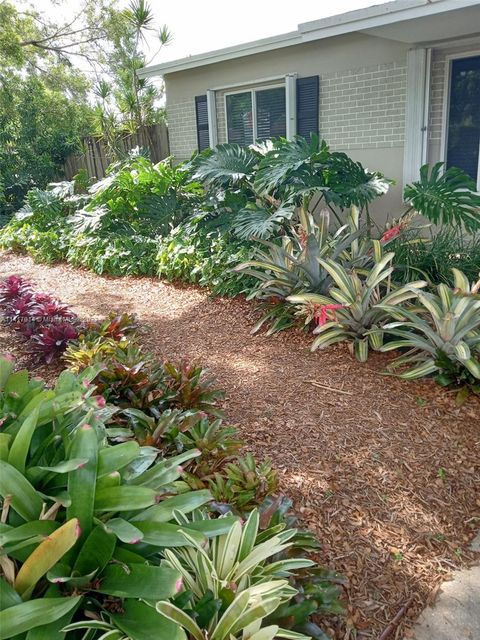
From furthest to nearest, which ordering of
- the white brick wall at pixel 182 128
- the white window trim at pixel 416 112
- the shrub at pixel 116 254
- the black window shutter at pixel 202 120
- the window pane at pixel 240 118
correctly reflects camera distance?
the white brick wall at pixel 182 128
the black window shutter at pixel 202 120
the window pane at pixel 240 118
the shrub at pixel 116 254
the white window trim at pixel 416 112

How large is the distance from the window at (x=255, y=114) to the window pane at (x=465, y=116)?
249 cm

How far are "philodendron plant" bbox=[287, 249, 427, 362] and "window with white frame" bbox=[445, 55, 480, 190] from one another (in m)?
2.70


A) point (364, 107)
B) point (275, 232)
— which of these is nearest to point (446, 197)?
point (275, 232)

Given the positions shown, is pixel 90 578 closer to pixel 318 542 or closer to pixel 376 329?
pixel 318 542

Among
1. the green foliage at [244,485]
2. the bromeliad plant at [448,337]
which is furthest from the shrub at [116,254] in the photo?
the green foliage at [244,485]

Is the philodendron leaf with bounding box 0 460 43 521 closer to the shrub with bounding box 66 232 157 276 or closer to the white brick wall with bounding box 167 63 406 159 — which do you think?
→ the shrub with bounding box 66 232 157 276

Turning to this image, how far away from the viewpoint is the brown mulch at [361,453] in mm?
2268

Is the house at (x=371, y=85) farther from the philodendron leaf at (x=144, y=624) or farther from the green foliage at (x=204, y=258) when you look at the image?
the philodendron leaf at (x=144, y=624)

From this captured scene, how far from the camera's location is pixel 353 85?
6793 millimetres

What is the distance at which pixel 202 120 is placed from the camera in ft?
29.1

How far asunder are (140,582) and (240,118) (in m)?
8.04

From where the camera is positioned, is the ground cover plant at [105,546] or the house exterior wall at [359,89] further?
the house exterior wall at [359,89]

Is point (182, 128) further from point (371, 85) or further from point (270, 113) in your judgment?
point (371, 85)

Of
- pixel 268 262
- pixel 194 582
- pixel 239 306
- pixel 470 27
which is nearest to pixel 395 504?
pixel 194 582
